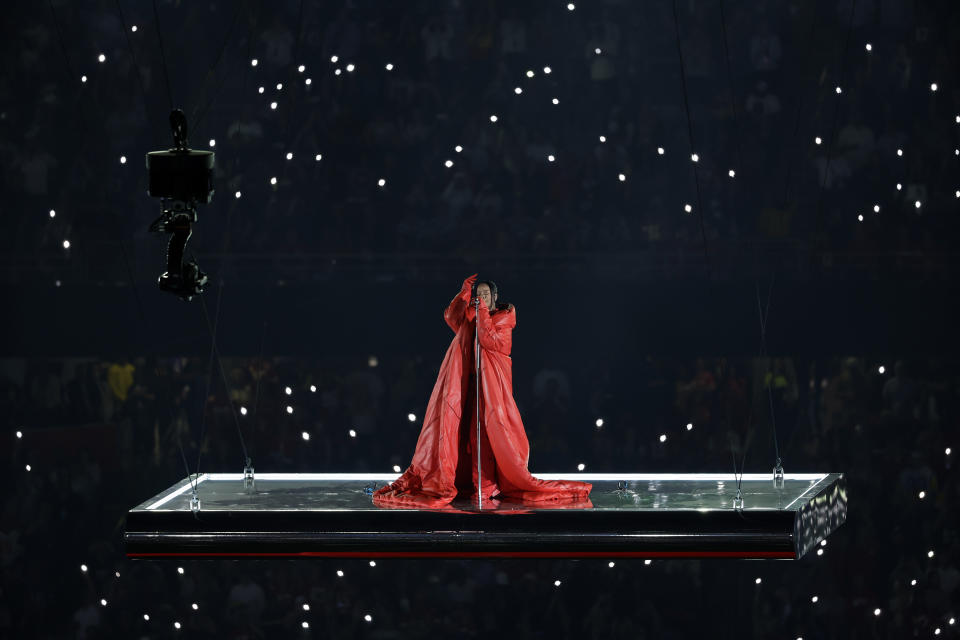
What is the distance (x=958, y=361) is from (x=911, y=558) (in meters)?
1.31

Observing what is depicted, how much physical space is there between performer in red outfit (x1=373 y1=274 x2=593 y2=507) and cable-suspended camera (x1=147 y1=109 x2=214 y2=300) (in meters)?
1.35

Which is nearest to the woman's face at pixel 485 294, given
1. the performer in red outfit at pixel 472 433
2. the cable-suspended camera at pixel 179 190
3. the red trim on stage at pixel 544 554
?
the performer in red outfit at pixel 472 433

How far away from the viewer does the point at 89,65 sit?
36.6 ft

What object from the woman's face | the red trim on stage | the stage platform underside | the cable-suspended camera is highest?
the cable-suspended camera

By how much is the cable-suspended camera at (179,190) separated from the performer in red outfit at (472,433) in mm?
1348

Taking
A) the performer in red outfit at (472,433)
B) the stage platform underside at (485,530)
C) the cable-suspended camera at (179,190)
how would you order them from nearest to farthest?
the cable-suspended camera at (179,190)
the stage platform underside at (485,530)
the performer in red outfit at (472,433)

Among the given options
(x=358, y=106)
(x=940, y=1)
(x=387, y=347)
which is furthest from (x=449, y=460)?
(x=940, y=1)

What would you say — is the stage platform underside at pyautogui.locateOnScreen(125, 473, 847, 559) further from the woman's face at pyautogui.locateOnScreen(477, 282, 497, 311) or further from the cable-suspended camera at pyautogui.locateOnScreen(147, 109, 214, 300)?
the cable-suspended camera at pyautogui.locateOnScreen(147, 109, 214, 300)

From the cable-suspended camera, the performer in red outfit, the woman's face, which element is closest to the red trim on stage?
the performer in red outfit

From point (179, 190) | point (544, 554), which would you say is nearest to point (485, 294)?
point (544, 554)

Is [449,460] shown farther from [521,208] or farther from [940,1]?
[940,1]

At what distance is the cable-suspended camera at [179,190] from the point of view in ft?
26.0

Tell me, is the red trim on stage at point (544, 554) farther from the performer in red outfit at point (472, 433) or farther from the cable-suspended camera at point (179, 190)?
the cable-suspended camera at point (179, 190)

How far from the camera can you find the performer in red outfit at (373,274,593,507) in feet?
27.8
